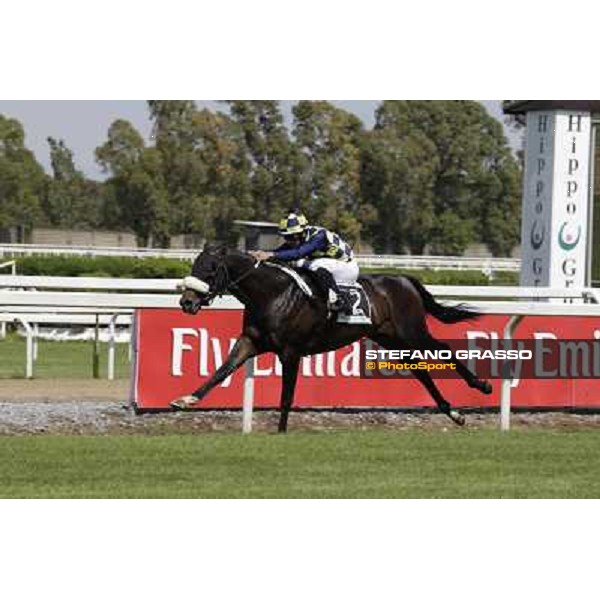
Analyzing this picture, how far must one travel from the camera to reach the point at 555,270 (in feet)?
69.1

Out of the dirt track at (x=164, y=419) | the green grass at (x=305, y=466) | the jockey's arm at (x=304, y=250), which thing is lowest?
the dirt track at (x=164, y=419)

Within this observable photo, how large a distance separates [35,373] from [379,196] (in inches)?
739

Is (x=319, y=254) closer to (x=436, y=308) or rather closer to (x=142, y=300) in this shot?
(x=436, y=308)

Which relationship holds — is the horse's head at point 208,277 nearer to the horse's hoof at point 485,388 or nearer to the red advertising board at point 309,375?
the red advertising board at point 309,375

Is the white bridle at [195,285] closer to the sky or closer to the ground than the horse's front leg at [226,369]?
closer to the sky

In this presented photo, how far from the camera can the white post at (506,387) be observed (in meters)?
11.8

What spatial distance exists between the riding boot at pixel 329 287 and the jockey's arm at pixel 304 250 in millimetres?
185

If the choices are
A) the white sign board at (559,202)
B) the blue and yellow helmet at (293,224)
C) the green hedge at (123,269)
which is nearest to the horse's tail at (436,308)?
the blue and yellow helmet at (293,224)

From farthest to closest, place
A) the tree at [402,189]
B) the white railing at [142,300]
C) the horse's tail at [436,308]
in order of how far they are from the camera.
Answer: the tree at [402,189] < the horse's tail at [436,308] < the white railing at [142,300]

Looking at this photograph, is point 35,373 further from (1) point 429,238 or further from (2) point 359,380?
(1) point 429,238

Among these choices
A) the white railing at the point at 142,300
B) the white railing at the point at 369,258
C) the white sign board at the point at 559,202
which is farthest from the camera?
the white railing at the point at 369,258

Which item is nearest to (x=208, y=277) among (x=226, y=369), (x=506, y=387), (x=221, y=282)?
(x=221, y=282)

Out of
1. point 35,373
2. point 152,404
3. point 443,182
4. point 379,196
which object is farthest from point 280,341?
point 443,182

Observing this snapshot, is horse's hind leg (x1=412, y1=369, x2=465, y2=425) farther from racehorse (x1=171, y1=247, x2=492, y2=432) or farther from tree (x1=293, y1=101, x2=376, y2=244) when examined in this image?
tree (x1=293, y1=101, x2=376, y2=244)
